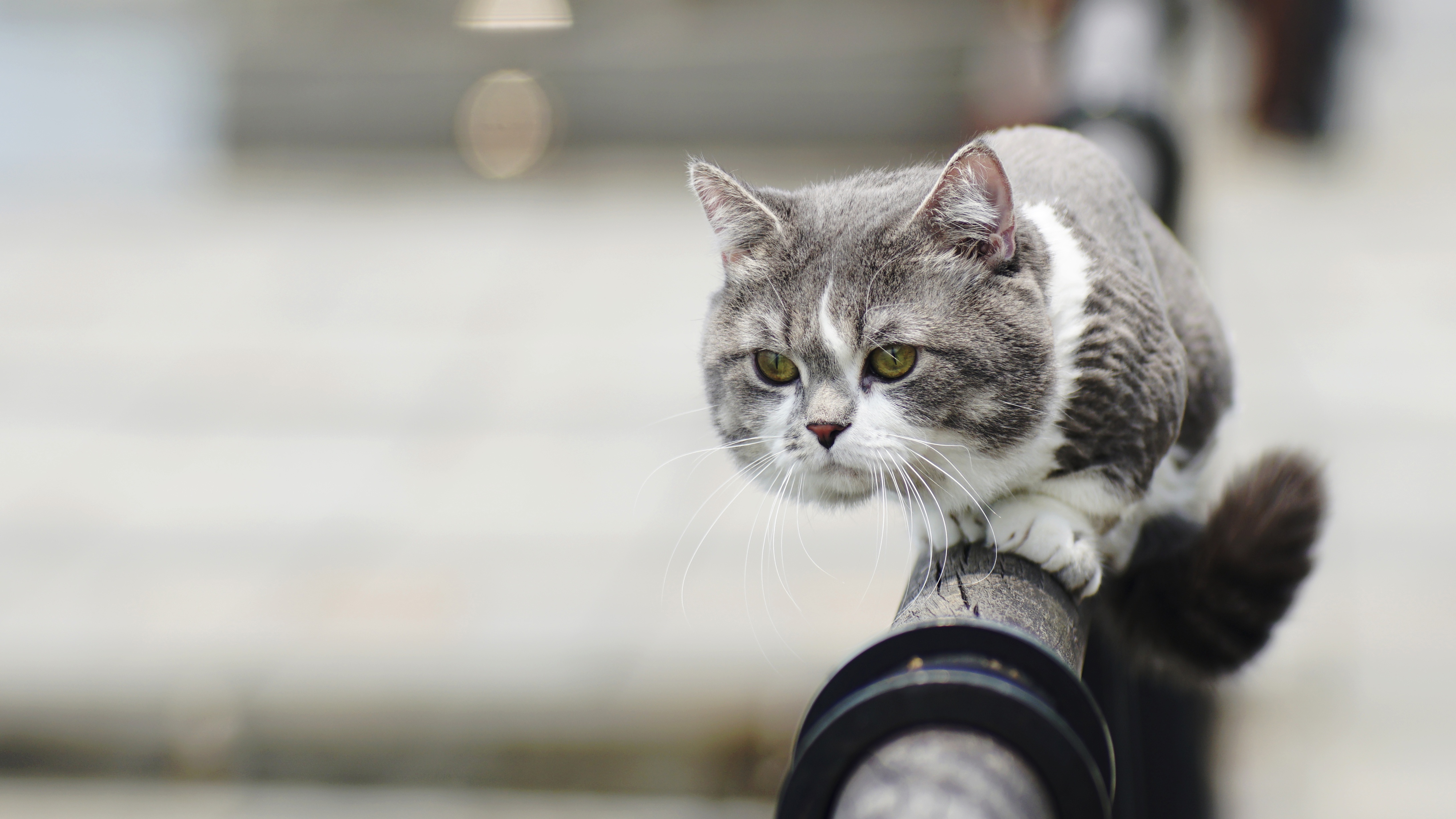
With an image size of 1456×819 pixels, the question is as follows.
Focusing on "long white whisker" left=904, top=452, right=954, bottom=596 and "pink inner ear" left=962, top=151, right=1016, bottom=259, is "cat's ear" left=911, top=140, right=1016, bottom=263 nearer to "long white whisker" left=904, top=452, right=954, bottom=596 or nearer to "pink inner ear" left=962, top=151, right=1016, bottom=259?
"pink inner ear" left=962, top=151, right=1016, bottom=259

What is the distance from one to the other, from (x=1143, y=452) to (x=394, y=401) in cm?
327

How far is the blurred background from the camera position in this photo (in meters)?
2.53

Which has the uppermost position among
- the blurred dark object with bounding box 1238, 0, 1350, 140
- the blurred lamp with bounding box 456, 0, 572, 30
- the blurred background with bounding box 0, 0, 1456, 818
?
the blurred lamp with bounding box 456, 0, 572, 30

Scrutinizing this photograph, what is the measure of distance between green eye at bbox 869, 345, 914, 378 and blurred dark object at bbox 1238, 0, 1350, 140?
177 centimetres

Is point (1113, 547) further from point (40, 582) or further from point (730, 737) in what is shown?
point (40, 582)

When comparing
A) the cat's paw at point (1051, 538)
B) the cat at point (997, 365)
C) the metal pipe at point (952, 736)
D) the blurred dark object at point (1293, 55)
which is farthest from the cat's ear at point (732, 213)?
the blurred dark object at point (1293, 55)

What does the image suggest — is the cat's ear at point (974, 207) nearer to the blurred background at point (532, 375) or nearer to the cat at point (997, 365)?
the cat at point (997, 365)

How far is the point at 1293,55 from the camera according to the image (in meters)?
2.49

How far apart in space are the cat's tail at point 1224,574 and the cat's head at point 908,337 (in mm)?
233

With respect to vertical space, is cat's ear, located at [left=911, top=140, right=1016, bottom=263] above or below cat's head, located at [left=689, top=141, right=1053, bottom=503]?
above

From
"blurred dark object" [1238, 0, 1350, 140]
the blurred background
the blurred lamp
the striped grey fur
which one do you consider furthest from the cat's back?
the blurred lamp

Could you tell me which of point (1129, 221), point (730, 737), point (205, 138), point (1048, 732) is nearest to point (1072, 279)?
point (1129, 221)

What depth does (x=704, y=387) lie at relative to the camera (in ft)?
2.94

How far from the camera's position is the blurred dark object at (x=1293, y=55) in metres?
2.24
